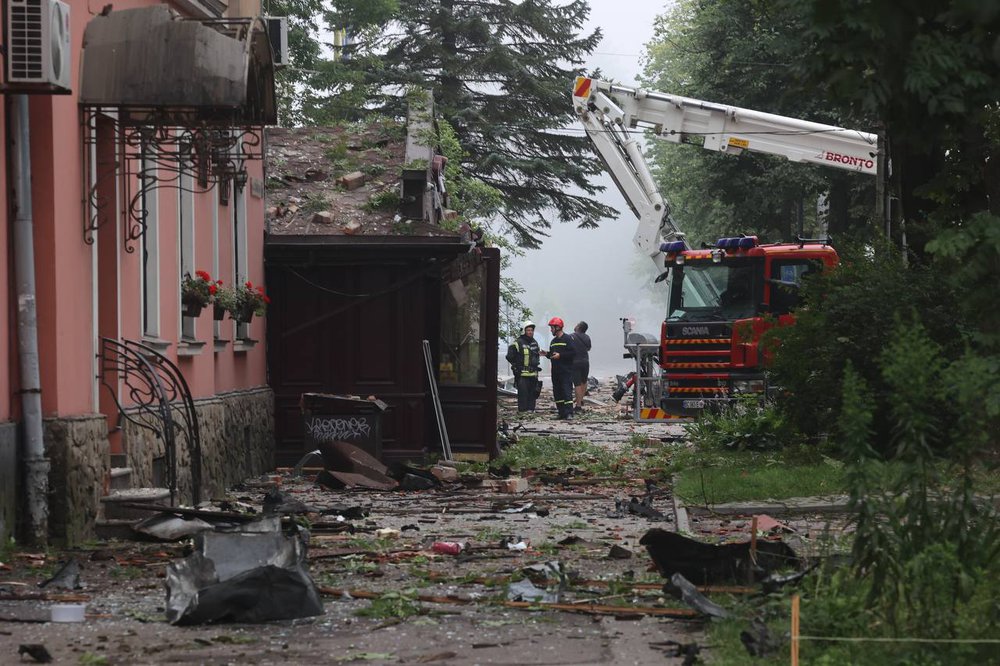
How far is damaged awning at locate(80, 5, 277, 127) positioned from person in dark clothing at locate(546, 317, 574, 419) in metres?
21.4

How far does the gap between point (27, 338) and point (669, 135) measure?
65.9 ft

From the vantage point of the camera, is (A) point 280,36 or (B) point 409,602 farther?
(A) point 280,36

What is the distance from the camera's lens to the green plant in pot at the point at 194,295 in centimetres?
1609

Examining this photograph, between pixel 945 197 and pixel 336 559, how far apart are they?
4.71m

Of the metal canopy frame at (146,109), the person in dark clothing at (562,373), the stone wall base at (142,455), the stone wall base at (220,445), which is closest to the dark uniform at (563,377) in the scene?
the person in dark clothing at (562,373)

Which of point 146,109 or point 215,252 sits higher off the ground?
point 146,109

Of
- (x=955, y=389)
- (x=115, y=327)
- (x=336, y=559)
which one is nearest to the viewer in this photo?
(x=955, y=389)

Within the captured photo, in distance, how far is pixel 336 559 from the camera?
36.0 ft

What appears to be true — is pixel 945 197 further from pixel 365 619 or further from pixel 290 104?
pixel 290 104

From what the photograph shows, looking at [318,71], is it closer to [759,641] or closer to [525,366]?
[525,366]

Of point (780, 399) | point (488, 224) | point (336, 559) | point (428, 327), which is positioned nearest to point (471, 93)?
point (488, 224)

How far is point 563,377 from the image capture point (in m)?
34.2

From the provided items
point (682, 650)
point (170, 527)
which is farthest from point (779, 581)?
point (170, 527)

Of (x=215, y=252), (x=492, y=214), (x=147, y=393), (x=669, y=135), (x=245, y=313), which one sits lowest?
(x=147, y=393)
